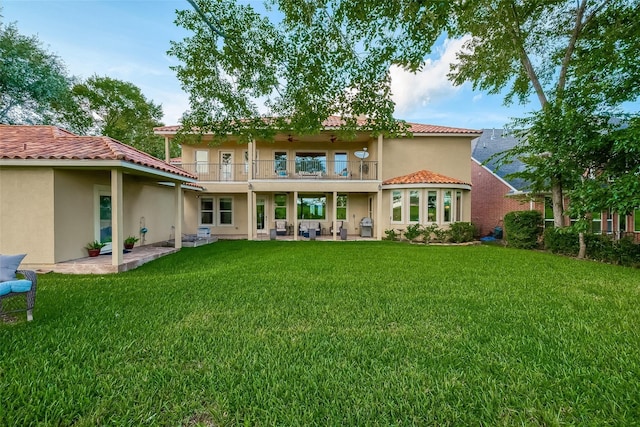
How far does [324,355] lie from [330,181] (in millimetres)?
12272

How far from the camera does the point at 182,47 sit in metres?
7.14

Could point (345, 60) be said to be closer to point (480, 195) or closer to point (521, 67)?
point (521, 67)

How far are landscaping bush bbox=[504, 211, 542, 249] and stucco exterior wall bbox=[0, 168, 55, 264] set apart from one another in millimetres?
17121

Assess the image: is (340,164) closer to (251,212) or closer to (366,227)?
(366,227)

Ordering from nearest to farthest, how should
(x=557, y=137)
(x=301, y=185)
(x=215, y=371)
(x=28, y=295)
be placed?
(x=215, y=371) → (x=28, y=295) → (x=557, y=137) → (x=301, y=185)

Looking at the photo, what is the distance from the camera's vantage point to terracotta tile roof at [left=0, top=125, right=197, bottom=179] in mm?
7102

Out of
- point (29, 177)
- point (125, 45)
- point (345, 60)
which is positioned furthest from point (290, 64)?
point (125, 45)

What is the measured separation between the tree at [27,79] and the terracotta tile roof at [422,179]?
23.8 metres

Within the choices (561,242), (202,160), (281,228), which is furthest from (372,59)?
(202,160)

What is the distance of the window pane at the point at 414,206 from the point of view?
14961 mm

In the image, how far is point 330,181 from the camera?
48.9 ft

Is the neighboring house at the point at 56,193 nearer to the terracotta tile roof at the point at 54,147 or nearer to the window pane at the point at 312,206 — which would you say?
the terracotta tile roof at the point at 54,147

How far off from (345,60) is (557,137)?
861 cm

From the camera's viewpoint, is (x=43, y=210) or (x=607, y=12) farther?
(x=607, y=12)
